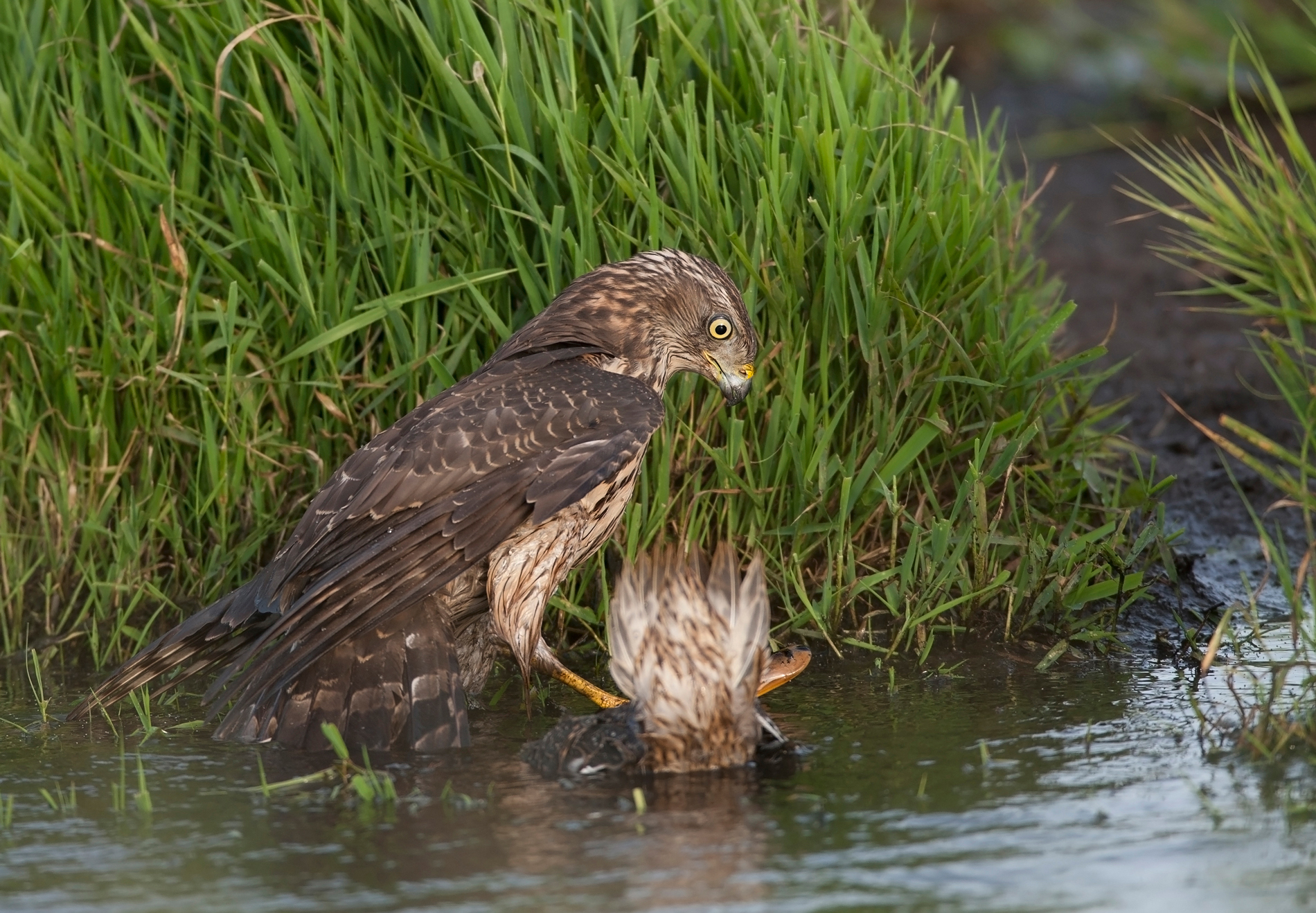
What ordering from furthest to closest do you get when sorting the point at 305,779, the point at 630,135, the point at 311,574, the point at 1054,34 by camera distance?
the point at 1054,34
the point at 630,135
the point at 311,574
the point at 305,779

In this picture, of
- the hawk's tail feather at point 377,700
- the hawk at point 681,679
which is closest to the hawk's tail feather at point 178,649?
the hawk's tail feather at point 377,700

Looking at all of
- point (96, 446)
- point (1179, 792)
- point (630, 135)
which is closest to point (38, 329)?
point (96, 446)

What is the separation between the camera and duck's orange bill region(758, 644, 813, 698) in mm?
4523

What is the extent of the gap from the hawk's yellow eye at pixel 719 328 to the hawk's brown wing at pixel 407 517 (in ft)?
1.35

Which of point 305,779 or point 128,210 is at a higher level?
point 128,210

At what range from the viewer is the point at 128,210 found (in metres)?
5.57

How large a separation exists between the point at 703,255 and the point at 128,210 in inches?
81.6

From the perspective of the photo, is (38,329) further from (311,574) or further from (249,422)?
(311,574)

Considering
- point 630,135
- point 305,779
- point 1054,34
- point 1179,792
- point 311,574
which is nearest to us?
point 1179,792

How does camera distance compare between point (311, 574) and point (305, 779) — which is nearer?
point (305, 779)

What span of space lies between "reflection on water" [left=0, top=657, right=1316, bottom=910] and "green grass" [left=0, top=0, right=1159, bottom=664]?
977 mm

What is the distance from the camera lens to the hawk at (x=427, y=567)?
4.32 metres

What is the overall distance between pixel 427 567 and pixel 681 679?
2.80 ft

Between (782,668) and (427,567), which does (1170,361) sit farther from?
(427,567)
